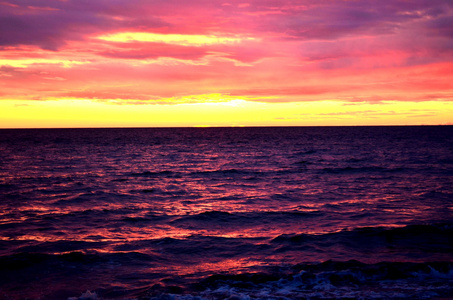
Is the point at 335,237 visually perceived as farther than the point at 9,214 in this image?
No

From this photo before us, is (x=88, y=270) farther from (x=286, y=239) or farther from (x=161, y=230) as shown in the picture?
(x=286, y=239)

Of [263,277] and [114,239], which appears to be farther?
[114,239]

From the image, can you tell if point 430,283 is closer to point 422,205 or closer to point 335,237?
point 335,237

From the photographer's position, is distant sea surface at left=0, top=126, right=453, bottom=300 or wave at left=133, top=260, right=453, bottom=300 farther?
distant sea surface at left=0, top=126, right=453, bottom=300

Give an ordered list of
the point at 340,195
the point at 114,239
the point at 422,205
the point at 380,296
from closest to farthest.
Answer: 1. the point at 380,296
2. the point at 114,239
3. the point at 422,205
4. the point at 340,195

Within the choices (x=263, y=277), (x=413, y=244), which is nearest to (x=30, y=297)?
(x=263, y=277)

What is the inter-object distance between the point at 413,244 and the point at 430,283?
3655 millimetres

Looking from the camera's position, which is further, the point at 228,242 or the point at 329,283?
the point at 228,242

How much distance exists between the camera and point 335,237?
13984 millimetres

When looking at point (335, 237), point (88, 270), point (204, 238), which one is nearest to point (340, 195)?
point (335, 237)

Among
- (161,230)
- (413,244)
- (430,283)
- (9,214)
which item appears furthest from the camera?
(9,214)

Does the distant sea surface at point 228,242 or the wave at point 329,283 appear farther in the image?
the distant sea surface at point 228,242

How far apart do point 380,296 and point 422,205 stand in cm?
1270

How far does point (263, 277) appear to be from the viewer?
34.0ft
